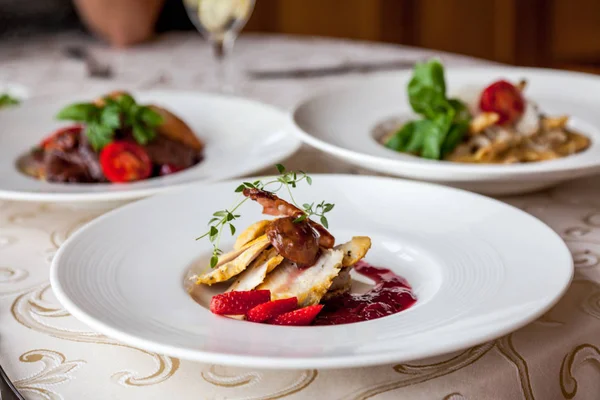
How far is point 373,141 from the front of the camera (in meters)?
1.99

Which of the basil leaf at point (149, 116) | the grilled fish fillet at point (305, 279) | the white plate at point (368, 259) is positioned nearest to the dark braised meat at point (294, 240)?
the grilled fish fillet at point (305, 279)

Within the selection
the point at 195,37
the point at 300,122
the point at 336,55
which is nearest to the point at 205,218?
the point at 300,122

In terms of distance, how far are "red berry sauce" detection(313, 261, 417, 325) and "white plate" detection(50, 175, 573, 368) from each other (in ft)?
0.08

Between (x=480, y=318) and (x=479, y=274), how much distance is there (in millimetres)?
192

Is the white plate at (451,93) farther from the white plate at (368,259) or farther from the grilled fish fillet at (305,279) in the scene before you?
the grilled fish fillet at (305,279)

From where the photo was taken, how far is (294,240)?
120cm

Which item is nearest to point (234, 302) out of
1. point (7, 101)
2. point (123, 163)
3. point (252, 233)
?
point (252, 233)

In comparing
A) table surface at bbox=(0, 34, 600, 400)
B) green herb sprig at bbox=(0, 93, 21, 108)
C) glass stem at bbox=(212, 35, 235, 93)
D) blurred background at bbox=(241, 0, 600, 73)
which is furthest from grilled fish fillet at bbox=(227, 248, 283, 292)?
blurred background at bbox=(241, 0, 600, 73)

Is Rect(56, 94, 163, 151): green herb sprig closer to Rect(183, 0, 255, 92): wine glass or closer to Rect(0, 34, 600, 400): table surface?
Rect(0, 34, 600, 400): table surface

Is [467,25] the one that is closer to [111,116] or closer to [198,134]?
[198,134]

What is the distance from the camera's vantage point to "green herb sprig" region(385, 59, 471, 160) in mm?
1831

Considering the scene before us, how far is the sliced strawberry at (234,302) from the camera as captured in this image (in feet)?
3.74

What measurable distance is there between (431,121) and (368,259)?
57 centimetres

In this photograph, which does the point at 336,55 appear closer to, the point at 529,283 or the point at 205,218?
the point at 205,218
